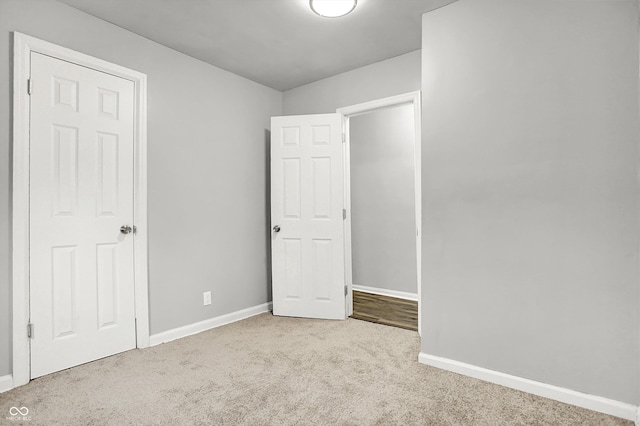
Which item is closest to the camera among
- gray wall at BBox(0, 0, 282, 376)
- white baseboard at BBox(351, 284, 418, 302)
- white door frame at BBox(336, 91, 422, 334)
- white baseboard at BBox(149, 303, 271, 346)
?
gray wall at BBox(0, 0, 282, 376)

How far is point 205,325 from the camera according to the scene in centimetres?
320

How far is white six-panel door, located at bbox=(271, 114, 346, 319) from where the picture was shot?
3467 mm

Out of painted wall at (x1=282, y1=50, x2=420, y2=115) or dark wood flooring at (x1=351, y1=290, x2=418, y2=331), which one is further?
dark wood flooring at (x1=351, y1=290, x2=418, y2=331)

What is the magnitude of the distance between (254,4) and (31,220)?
6.59 ft

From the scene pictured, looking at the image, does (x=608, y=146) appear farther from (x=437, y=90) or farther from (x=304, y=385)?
(x=304, y=385)

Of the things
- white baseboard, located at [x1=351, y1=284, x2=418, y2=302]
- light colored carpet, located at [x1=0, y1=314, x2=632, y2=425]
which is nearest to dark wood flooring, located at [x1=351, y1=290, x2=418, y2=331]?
white baseboard, located at [x1=351, y1=284, x2=418, y2=302]

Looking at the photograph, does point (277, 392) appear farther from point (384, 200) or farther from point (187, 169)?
point (384, 200)

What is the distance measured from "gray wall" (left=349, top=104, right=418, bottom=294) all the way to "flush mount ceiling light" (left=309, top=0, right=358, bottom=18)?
1.94 meters

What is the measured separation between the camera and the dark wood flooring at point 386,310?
3406 millimetres

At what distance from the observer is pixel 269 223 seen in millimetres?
3906

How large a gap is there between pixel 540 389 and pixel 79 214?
3.10m

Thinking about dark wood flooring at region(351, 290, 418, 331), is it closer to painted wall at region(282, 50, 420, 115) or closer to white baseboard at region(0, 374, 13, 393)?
painted wall at region(282, 50, 420, 115)
